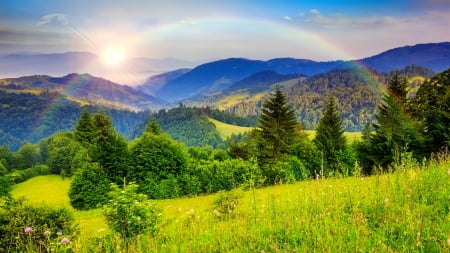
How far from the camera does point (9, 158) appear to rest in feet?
364

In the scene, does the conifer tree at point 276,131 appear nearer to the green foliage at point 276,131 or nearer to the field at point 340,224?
the green foliage at point 276,131

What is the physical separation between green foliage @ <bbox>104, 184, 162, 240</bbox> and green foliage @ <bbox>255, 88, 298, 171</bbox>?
3381cm

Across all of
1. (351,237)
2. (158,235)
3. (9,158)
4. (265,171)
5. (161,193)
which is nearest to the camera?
(351,237)

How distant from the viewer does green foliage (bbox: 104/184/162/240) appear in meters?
6.68

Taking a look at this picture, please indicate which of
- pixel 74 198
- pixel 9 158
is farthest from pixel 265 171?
pixel 9 158

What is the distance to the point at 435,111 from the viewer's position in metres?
33.2

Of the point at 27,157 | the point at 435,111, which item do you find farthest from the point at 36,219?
the point at 27,157

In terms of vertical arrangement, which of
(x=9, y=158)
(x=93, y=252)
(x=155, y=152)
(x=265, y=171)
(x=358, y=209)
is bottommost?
(x=9, y=158)

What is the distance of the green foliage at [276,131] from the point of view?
40562 mm

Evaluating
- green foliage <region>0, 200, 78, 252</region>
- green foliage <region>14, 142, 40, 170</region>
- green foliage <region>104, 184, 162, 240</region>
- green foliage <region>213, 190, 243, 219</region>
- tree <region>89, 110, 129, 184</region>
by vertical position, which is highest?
green foliage <region>104, 184, 162, 240</region>

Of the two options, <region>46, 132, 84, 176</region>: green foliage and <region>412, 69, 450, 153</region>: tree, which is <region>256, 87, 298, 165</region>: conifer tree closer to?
<region>412, 69, 450, 153</region>: tree

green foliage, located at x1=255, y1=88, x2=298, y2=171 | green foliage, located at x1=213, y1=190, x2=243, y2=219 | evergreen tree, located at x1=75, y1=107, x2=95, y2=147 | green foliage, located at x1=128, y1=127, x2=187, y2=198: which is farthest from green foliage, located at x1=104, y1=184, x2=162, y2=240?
evergreen tree, located at x1=75, y1=107, x2=95, y2=147

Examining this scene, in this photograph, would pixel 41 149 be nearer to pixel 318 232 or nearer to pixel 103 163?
pixel 103 163

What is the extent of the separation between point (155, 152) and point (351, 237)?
34.8m
